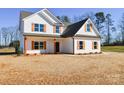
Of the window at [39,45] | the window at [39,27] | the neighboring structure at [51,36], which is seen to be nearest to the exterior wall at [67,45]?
the neighboring structure at [51,36]

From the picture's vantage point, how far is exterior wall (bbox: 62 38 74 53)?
22.2 meters

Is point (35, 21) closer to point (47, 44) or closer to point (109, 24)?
point (47, 44)

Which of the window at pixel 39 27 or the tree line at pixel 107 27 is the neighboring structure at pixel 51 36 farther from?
the tree line at pixel 107 27

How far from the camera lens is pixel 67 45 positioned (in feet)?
75.5

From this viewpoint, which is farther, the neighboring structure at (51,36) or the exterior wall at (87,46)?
the exterior wall at (87,46)

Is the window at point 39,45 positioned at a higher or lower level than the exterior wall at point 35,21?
lower

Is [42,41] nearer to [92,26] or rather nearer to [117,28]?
[92,26]

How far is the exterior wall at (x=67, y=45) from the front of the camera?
22.2 m

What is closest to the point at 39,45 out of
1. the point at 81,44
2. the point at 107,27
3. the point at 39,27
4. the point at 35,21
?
the point at 39,27

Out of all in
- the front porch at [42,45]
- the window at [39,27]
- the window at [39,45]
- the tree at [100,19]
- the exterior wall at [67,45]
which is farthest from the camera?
the tree at [100,19]

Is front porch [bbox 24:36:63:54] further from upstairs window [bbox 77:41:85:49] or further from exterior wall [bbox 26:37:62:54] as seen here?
upstairs window [bbox 77:41:85:49]

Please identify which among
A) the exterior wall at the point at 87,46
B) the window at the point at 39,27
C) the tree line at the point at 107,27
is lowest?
the exterior wall at the point at 87,46
